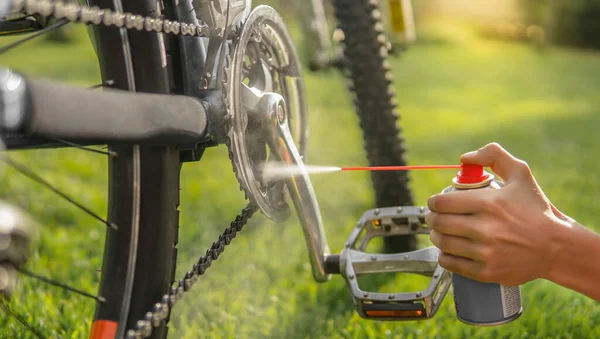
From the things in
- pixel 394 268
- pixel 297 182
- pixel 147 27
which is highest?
pixel 147 27

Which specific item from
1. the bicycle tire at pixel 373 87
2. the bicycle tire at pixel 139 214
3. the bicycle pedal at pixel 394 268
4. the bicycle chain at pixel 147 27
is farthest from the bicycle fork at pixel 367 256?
the bicycle tire at pixel 373 87

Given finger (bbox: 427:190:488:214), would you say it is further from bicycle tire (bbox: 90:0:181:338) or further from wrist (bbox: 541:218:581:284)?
bicycle tire (bbox: 90:0:181:338)

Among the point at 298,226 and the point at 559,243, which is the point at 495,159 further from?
the point at 298,226

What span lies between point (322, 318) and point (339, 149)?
95.9 inches

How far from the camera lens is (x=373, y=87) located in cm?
208

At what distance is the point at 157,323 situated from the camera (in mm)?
1144

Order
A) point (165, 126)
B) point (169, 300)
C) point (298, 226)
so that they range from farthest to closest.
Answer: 1. point (298, 226)
2. point (169, 300)
3. point (165, 126)

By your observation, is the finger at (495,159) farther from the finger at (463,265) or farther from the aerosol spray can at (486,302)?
the finger at (463,265)

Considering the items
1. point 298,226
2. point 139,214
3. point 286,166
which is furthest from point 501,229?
point 298,226

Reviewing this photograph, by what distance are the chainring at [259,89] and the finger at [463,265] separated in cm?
36

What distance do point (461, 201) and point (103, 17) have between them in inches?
23.9

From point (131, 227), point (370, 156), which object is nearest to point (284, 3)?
point (370, 156)

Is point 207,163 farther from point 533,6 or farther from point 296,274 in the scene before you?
point 533,6

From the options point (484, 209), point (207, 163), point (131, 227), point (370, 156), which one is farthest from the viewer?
point (207, 163)
